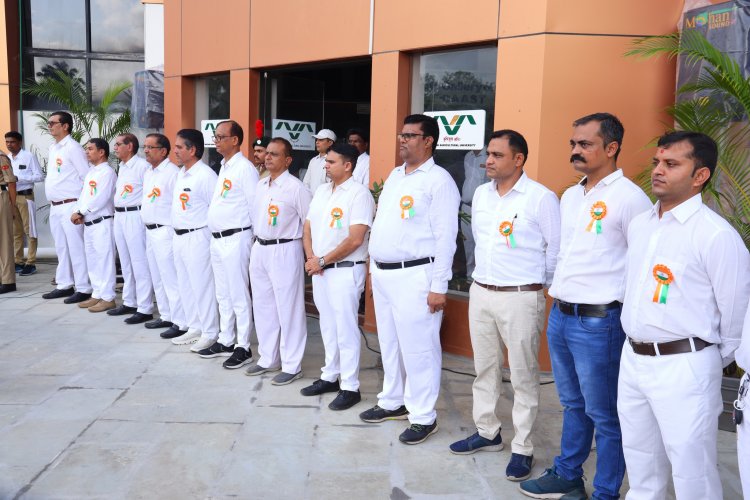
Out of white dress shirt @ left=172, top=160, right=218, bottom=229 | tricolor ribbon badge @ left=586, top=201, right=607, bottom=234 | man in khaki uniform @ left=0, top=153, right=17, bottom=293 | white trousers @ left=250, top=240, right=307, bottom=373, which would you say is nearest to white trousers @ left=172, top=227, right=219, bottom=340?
white dress shirt @ left=172, top=160, right=218, bottom=229

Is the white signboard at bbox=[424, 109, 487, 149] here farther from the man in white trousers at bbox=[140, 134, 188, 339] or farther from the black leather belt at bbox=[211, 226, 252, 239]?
the man in white trousers at bbox=[140, 134, 188, 339]

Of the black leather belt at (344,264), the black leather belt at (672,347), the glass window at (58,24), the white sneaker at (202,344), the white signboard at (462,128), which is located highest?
the glass window at (58,24)

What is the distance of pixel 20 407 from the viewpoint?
4.89m

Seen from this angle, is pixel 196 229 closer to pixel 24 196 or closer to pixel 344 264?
pixel 344 264

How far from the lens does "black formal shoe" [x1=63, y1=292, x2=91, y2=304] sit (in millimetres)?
8406

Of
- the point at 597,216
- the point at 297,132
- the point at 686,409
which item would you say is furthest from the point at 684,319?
the point at 297,132

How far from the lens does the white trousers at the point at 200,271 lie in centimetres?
636

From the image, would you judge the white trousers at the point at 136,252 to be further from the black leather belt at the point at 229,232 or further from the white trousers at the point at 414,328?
the white trousers at the point at 414,328

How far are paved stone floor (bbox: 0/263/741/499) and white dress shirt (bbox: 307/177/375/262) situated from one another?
1128 millimetres

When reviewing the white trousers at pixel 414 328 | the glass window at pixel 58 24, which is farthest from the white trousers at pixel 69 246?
the glass window at pixel 58 24

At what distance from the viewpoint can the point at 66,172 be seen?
832 centimetres

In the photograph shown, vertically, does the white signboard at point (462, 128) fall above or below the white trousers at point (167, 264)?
above

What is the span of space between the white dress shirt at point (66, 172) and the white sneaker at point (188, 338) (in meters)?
2.74

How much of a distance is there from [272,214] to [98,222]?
135 inches
